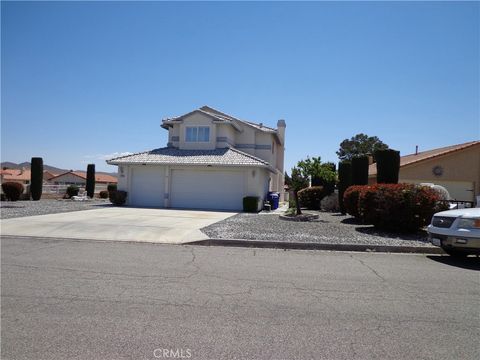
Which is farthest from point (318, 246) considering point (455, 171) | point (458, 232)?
point (455, 171)

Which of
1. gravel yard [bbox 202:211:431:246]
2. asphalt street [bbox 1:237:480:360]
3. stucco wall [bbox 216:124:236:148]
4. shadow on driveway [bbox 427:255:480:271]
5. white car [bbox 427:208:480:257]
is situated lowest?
asphalt street [bbox 1:237:480:360]

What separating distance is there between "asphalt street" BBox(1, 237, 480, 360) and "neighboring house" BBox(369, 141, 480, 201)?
67.3 feet

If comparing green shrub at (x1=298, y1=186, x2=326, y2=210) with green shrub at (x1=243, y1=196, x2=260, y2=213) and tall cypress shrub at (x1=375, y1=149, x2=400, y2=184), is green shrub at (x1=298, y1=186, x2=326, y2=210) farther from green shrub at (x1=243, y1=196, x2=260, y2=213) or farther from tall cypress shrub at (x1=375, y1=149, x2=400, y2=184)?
tall cypress shrub at (x1=375, y1=149, x2=400, y2=184)

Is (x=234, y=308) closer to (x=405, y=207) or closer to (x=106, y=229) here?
(x=106, y=229)

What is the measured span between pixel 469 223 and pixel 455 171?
2113 cm

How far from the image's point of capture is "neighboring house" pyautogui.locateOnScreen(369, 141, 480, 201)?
2667 centimetres

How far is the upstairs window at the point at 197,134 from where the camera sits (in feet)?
83.1

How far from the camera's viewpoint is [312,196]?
25062 mm

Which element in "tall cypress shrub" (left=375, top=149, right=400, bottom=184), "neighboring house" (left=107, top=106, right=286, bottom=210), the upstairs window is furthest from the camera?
the upstairs window

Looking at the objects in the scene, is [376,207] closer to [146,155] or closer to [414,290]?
[414,290]

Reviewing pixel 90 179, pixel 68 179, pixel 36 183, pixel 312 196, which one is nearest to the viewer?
pixel 312 196

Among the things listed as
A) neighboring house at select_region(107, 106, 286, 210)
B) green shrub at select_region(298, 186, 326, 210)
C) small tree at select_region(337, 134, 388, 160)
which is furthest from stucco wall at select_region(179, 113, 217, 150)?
small tree at select_region(337, 134, 388, 160)

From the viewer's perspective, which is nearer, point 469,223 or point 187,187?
point 469,223

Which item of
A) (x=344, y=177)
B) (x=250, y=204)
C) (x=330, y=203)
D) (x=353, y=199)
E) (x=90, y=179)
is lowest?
(x=250, y=204)
